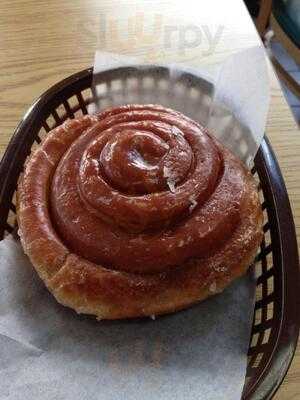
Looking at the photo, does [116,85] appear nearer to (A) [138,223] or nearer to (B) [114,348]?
(A) [138,223]

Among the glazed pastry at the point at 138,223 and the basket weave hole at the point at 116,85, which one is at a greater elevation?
the basket weave hole at the point at 116,85

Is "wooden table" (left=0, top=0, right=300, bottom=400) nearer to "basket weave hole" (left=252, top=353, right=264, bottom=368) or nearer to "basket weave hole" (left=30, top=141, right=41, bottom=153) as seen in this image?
"basket weave hole" (left=30, top=141, right=41, bottom=153)

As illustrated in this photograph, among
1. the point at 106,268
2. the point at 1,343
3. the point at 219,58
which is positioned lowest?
the point at 1,343

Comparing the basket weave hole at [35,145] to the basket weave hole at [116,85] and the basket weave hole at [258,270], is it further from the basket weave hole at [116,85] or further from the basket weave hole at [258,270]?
the basket weave hole at [258,270]

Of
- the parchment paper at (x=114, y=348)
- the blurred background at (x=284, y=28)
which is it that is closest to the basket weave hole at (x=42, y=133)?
the parchment paper at (x=114, y=348)

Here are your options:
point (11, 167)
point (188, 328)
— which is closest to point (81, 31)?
point (11, 167)

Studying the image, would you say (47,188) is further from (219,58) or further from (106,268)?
(219,58)

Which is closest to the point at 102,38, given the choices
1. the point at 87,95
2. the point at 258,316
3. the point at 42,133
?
the point at 87,95
